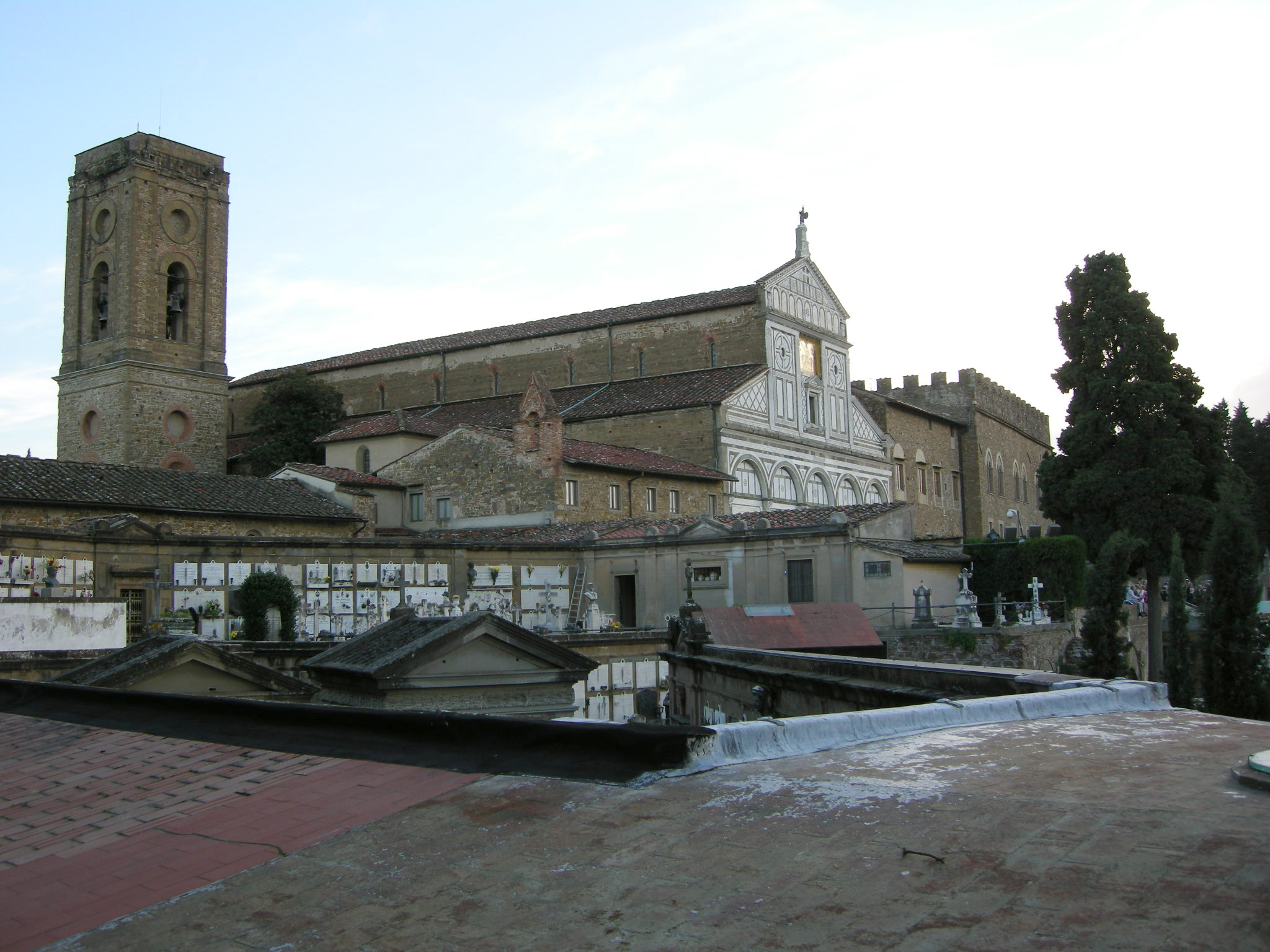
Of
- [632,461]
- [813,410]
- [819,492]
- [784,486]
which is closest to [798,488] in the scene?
[784,486]

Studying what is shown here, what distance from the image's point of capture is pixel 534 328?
4931 centimetres

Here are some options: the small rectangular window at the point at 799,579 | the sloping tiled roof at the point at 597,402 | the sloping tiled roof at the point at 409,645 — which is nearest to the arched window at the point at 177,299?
the sloping tiled roof at the point at 597,402

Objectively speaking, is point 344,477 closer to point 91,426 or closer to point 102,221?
point 91,426

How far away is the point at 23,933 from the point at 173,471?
96.5ft

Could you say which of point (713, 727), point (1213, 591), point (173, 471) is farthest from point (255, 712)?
point (173, 471)

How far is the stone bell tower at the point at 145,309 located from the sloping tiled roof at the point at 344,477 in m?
12.3

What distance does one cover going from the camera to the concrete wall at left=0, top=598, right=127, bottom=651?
1488 cm

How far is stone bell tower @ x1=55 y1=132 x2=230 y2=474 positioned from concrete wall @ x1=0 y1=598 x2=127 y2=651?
101ft

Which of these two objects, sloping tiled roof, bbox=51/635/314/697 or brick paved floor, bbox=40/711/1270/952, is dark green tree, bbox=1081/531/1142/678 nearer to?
sloping tiled roof, bbox=51/635/314/697

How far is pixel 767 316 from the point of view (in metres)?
44.2

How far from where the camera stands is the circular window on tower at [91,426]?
4584 cm

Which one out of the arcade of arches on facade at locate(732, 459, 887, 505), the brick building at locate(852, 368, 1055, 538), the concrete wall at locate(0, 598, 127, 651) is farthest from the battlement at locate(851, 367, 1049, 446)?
the concrete wall at locate(0, 598, 127, 651)

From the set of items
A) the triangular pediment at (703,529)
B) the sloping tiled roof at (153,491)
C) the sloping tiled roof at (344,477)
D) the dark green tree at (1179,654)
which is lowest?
the dark green tree at (1179,654)

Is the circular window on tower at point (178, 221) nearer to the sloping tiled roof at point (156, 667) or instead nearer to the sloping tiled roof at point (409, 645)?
the sloping tiled roof at point (409, 645)
